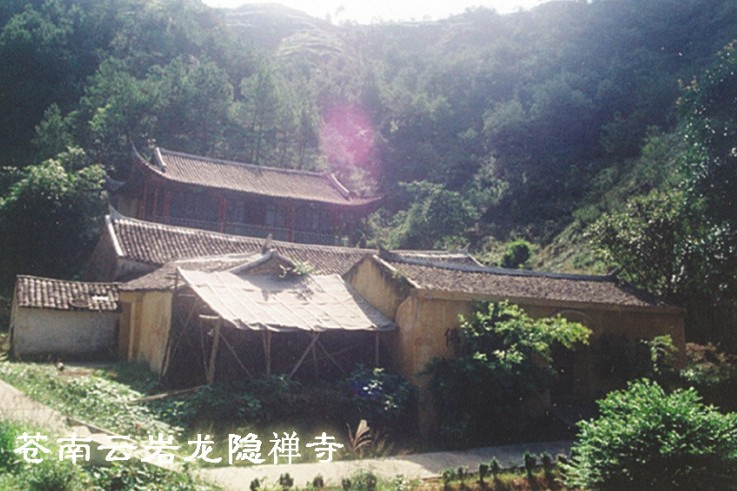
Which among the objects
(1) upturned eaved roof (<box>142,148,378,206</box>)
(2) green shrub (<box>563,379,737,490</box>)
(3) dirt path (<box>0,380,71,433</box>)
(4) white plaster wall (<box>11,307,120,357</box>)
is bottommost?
(4) white plaster wall (<box>11,307,120,357</box>)

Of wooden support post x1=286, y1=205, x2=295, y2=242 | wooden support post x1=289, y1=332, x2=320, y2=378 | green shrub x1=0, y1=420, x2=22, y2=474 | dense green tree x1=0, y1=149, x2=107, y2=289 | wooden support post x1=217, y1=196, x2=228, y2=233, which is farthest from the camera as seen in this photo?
Result: wooden support post x1=286, y1=205, x2=295, y2=242

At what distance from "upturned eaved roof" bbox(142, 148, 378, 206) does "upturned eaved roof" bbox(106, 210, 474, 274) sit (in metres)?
3.98

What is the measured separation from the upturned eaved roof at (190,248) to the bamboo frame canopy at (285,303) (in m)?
6.39

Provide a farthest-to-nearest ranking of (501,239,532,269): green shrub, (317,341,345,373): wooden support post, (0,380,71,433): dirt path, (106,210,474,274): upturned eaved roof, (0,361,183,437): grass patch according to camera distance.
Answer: (501,239,532,269): green shrub → (106,210,474,274): upturned eaved roof → (317,341,345,373): wooden support post → (0,361,183,437): grass patch → (0,380,71,433): dirt path

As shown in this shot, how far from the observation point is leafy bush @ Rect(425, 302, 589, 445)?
1006cm

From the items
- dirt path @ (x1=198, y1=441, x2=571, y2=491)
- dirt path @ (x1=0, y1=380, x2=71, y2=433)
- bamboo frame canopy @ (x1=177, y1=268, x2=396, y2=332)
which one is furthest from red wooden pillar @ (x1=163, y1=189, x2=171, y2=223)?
dirt path @ (x1=198, y1=441, x2=571, y2=491)

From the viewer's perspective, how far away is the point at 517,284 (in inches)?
515

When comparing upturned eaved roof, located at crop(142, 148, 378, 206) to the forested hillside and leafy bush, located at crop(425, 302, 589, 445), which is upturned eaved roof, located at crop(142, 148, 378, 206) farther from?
leafy bush, located at crop(425, 302, 589, 445)

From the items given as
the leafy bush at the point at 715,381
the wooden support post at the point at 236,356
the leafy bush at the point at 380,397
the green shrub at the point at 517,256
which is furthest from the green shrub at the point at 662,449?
the green shrub at the point at 517,256

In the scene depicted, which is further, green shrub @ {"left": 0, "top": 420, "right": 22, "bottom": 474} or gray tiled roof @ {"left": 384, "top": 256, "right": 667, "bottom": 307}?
gray tiled roof @ {"left": 384, "top": 256, "right": 667, "bottom": 307}

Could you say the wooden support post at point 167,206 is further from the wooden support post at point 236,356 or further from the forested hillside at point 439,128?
the wooden support post at point 236,356

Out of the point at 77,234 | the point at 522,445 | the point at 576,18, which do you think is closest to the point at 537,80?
the point at 576,18

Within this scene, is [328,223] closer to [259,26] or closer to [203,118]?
[203,118]

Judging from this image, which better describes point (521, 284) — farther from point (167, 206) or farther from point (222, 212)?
point (167, 206)
